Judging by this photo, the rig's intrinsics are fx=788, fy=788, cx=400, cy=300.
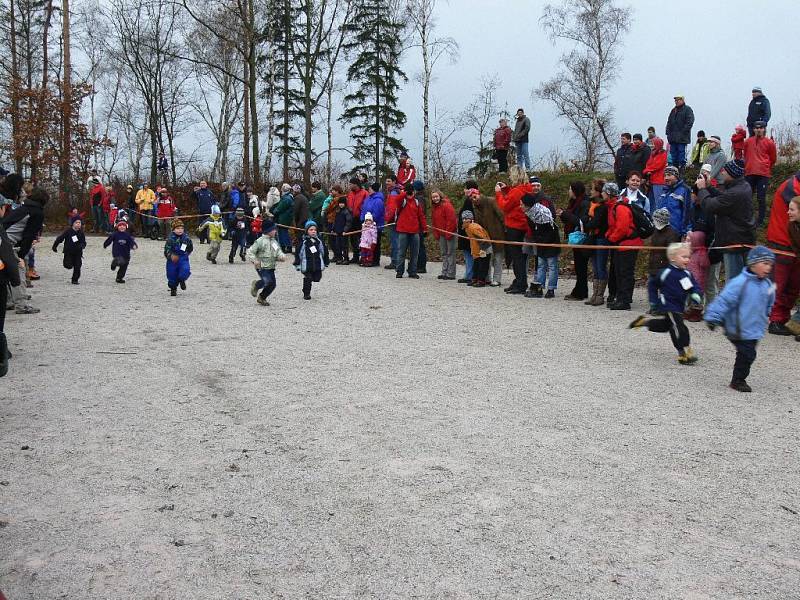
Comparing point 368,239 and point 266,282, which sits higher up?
point 368,239

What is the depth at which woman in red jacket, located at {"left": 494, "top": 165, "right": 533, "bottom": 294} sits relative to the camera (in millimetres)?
15047

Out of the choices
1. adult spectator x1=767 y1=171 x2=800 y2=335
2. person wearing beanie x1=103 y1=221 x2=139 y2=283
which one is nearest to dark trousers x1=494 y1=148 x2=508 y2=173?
person wearing beanie x1=103 y1=221 x2=139 y2=283

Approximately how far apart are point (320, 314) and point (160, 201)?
702 inches

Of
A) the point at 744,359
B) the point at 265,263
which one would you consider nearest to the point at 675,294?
the point at 744,359

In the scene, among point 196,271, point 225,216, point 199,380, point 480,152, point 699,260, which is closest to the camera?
point 199,380

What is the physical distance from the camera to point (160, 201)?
2853 centimetres

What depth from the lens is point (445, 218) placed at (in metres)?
17.5

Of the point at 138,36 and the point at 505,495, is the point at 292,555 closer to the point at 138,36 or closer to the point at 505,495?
the point at 505,495

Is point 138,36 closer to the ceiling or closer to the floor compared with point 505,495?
closer to the ceiling

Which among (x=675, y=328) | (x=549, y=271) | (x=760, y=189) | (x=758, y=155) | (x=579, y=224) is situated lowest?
(x=675, y=328)

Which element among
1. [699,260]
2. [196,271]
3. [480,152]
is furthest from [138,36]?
[699,260]

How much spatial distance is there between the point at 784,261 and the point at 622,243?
259 cm

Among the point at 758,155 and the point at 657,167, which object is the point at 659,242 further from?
the point at 657,167

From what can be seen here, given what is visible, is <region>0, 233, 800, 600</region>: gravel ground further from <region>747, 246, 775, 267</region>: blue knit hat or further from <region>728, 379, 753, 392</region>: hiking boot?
<region>747, 246, 775, 267</region>: blue knit hat
